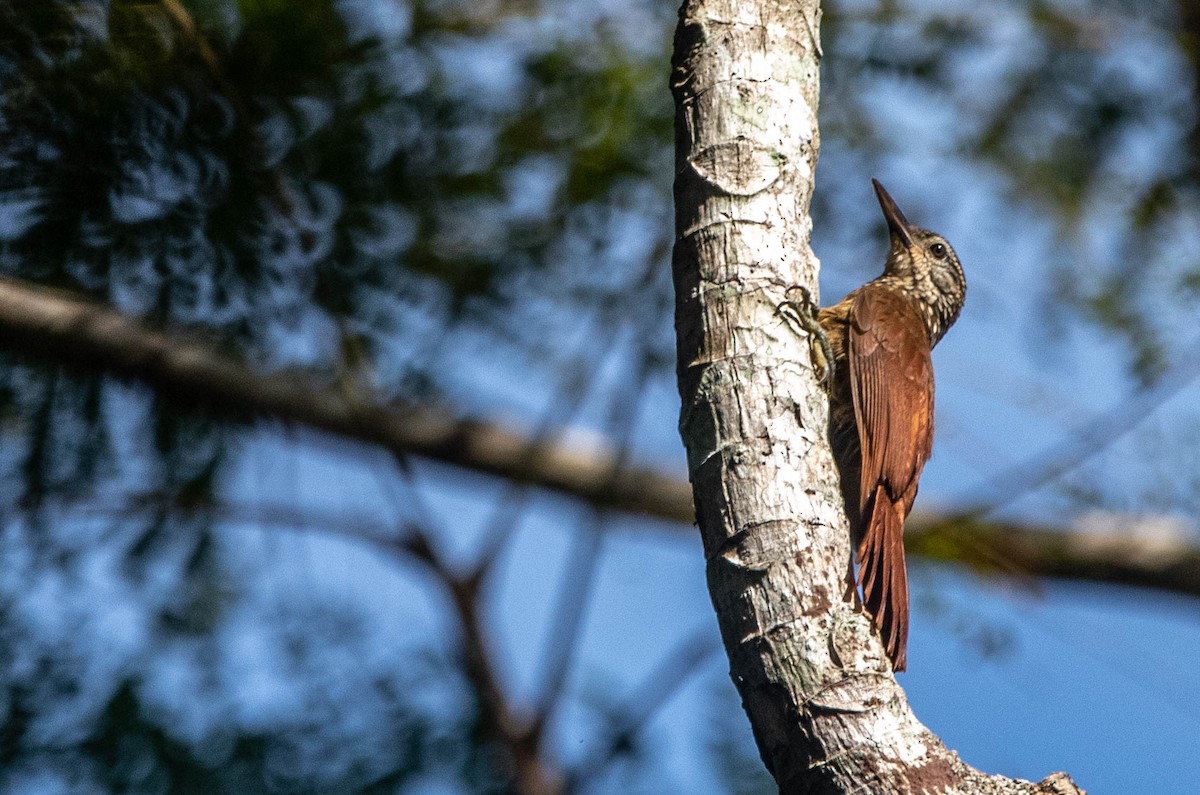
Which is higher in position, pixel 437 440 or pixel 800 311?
pixel 437 440

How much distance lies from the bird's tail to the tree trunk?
48 centimetres

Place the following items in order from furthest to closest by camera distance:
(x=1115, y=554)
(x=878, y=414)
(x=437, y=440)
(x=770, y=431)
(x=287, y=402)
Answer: (x=1115, y=554) → (x=437, y=440) → (x=287, y=402) → (x=878, y=414) → (x=770, y=431)

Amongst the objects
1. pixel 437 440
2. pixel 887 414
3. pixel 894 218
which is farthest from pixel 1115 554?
pixel 437 440

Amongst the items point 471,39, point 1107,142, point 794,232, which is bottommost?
point 794,232

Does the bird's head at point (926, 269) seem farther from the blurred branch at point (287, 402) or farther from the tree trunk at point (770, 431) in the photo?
the tree trunk at point (770, 431)

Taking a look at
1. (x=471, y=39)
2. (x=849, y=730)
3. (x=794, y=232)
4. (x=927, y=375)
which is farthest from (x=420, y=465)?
(x=849, y=730)

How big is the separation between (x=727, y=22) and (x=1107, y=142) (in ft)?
11.2

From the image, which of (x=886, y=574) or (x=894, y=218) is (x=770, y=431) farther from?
(x=894, y=218)

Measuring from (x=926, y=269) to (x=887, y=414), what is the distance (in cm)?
101

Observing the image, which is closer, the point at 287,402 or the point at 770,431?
the point at 770,431

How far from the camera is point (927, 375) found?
3512 mm

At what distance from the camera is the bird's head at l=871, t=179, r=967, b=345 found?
4.10 metres

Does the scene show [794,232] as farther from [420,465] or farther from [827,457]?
[420,465]

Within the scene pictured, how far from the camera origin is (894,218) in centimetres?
404
